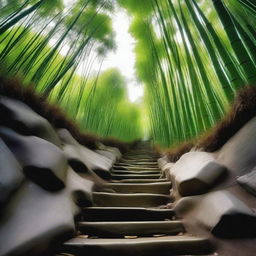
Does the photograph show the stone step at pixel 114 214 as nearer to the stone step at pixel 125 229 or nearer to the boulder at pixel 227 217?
the stone step at pixel 125 229

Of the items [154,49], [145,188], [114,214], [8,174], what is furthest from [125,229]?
[154,49]

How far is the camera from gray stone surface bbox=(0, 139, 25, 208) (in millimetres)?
1061

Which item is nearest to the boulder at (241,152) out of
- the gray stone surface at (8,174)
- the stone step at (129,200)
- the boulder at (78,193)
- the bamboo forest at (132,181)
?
the bamboo forest at (132,181)

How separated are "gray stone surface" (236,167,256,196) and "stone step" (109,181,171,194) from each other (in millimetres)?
802

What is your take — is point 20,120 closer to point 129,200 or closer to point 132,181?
point 129,200

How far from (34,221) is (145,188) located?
1093mm

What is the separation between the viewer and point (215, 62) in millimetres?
1745

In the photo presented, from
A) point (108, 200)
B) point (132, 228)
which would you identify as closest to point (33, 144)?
point (108, 200)

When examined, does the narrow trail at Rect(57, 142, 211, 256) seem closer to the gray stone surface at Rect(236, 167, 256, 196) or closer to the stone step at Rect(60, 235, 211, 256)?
the stone step at Rect(60, 235, 211, 256)

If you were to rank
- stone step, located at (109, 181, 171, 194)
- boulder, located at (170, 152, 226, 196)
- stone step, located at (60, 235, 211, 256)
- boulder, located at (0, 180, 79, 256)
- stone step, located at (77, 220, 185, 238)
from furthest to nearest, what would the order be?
1. stone step, located at (109, 181, 171, 194)
2. boulder, located at (170, 152, 226, 196)
3. stone step, located at (77, 220, 185, 238)
4. stone step, located at (60, 235, 211, 256)
5. boulder, located at (0, 180, 79, 256)

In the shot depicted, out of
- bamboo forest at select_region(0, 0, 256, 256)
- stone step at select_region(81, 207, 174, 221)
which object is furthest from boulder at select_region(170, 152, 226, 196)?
stone step at select_region(81, 207, 174, 221)

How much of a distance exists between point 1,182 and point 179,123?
2051 millimetres

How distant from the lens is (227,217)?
1.07 metres

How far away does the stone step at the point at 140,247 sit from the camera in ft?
3.40
